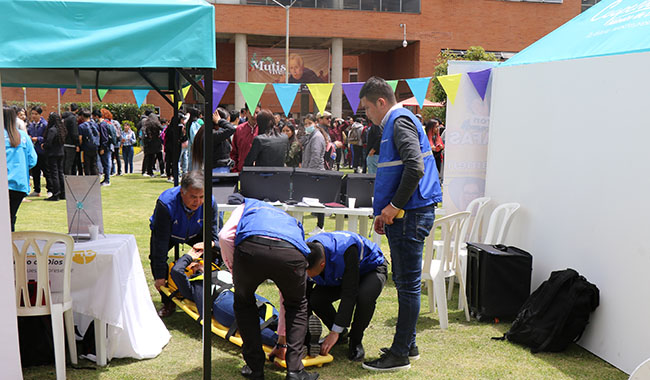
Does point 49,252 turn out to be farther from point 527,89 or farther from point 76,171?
point 76,171

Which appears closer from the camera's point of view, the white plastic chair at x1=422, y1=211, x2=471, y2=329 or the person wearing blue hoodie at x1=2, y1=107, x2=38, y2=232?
the white plastic chair at x1=422, y1=211, x2=471, y2=329

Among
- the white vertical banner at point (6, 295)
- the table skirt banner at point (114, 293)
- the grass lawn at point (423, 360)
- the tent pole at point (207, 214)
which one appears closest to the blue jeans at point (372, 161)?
the grass lawn at point (423, 360)

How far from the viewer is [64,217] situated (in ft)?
31.1

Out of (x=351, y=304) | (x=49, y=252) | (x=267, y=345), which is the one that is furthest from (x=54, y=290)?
(x=351, y=304)

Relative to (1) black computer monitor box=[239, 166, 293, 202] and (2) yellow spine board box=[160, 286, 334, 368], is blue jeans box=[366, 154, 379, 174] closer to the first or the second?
(1) black computer monitor box=[239, 166, 293, 202]

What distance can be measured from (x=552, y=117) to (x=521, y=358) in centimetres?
195

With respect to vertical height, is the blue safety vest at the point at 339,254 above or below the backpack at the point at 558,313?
above

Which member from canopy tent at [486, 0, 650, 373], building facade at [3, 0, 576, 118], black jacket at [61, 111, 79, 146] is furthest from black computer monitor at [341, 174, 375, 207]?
building facade at [3, 0, 576, 118]

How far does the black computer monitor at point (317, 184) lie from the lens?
6410 mm

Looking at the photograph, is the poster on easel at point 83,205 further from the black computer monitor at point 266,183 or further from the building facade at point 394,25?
the building facade at point 394,25

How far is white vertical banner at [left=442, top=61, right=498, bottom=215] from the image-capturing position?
663 cm

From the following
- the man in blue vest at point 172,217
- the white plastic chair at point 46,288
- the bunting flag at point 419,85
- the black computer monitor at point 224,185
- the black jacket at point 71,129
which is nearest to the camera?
the white plastic chair at point 46,288

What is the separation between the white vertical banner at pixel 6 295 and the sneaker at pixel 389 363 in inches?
83.5

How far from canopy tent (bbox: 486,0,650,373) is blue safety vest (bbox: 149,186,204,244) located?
9.27 feet
